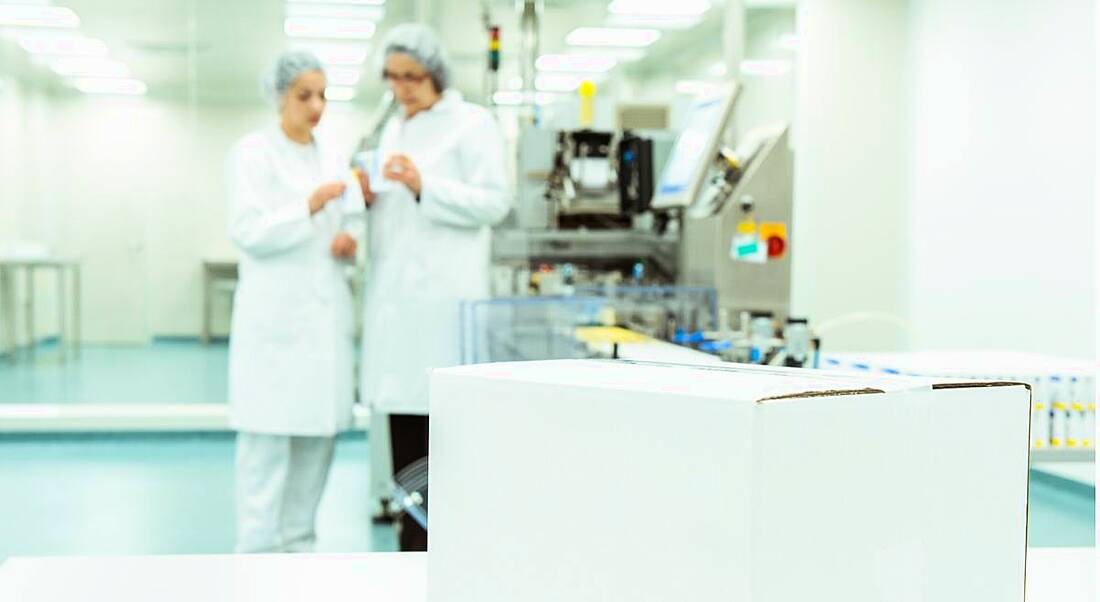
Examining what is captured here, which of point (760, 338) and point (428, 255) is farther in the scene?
point (428, 255)

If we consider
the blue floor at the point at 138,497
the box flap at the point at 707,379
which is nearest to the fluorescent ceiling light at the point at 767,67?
the blue floor at the point at 138,497

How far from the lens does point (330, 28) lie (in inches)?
199

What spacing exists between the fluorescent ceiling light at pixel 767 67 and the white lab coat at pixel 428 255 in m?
3.13

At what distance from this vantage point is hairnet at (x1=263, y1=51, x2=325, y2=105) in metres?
2.57

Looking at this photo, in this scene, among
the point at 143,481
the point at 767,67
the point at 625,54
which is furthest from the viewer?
the point at 625,54

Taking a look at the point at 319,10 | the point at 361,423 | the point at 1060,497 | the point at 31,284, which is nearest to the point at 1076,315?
the point at 1060,497

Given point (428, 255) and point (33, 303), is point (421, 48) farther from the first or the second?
point (33, 303)

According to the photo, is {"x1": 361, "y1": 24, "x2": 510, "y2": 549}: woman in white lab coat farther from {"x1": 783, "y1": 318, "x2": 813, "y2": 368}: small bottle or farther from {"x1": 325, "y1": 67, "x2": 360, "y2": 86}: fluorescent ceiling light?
{"x1": 325, "y1": 67, "x2": 360, "y2": 86}: fluorescent ceiling light

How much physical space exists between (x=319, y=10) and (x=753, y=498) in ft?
16.1

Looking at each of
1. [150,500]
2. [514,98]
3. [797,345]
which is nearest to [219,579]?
[797,345]

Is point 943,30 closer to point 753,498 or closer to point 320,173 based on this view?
point 320,173

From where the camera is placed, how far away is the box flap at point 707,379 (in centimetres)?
43

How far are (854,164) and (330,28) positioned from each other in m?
2.62

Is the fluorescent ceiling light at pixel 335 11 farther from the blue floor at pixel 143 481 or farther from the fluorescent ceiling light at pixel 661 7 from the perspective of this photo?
the blue floor at pixel 143 481
